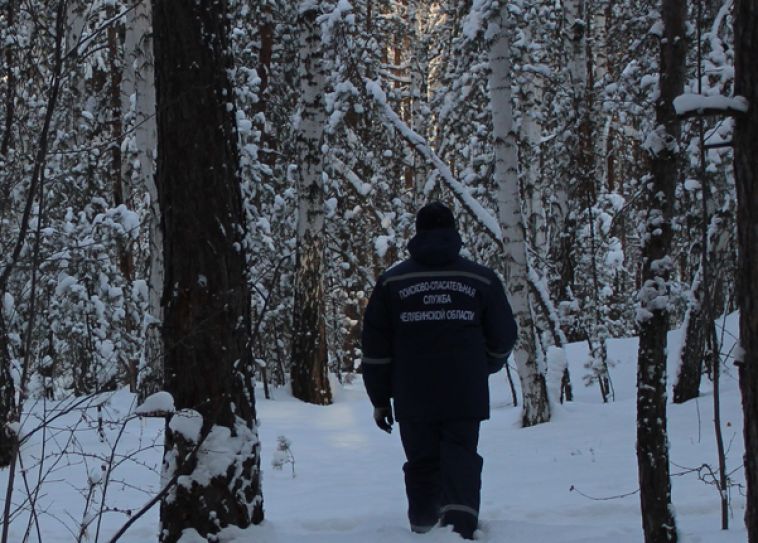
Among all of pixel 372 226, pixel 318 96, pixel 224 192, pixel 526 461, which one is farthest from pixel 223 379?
pixel 372 226

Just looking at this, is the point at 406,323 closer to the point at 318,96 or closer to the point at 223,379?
the point at 223,379

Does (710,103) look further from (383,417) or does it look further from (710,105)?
(383,417)

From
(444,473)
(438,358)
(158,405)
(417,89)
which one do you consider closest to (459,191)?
(438,358)

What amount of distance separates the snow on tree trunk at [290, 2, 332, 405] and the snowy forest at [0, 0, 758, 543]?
3cm

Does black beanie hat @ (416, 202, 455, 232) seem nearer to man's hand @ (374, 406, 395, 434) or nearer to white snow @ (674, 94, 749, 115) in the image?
man's hand @ (374, 406, 395, 434)

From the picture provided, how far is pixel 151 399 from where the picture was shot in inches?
159

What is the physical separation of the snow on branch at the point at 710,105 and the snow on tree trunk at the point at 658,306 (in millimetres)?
995

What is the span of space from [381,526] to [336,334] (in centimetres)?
1276

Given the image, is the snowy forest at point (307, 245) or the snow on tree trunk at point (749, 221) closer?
the snow on tree trunk at point (749, 221)

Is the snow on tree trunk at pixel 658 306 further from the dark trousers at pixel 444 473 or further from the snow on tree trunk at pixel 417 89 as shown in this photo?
the snow on tree trunk at pixel 417 89

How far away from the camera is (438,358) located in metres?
4.86

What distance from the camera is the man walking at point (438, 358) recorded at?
4824mm

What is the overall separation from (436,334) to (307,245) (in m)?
7.15

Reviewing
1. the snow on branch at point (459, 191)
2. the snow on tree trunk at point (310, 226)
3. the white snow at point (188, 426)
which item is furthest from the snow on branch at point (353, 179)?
the white snow at point (188, 426)
